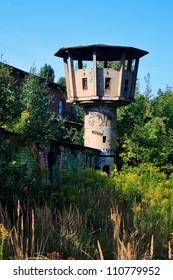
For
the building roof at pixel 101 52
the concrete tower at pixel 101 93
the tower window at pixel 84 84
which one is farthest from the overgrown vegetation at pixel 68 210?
the building roof at pixel 101 52

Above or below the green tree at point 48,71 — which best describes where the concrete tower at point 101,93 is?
below

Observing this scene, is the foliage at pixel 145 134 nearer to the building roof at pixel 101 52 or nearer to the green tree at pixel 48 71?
the building roof at pixel 101 52

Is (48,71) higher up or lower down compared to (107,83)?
higher up

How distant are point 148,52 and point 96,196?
13.4 metres

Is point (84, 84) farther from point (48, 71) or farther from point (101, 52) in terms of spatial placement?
point (48, 71)

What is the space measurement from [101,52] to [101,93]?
7.51 feet

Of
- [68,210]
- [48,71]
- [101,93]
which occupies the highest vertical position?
[48,71]

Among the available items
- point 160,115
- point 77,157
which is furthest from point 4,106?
point 160,115

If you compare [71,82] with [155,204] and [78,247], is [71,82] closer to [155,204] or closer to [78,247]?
[155,204]

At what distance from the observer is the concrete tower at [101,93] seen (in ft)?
Result: 65.2

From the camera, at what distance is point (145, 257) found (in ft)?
18.0


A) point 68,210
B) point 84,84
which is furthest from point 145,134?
point 68,210

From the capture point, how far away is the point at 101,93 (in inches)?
782

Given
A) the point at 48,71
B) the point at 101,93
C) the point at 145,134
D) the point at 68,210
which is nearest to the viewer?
the point at 68,210
